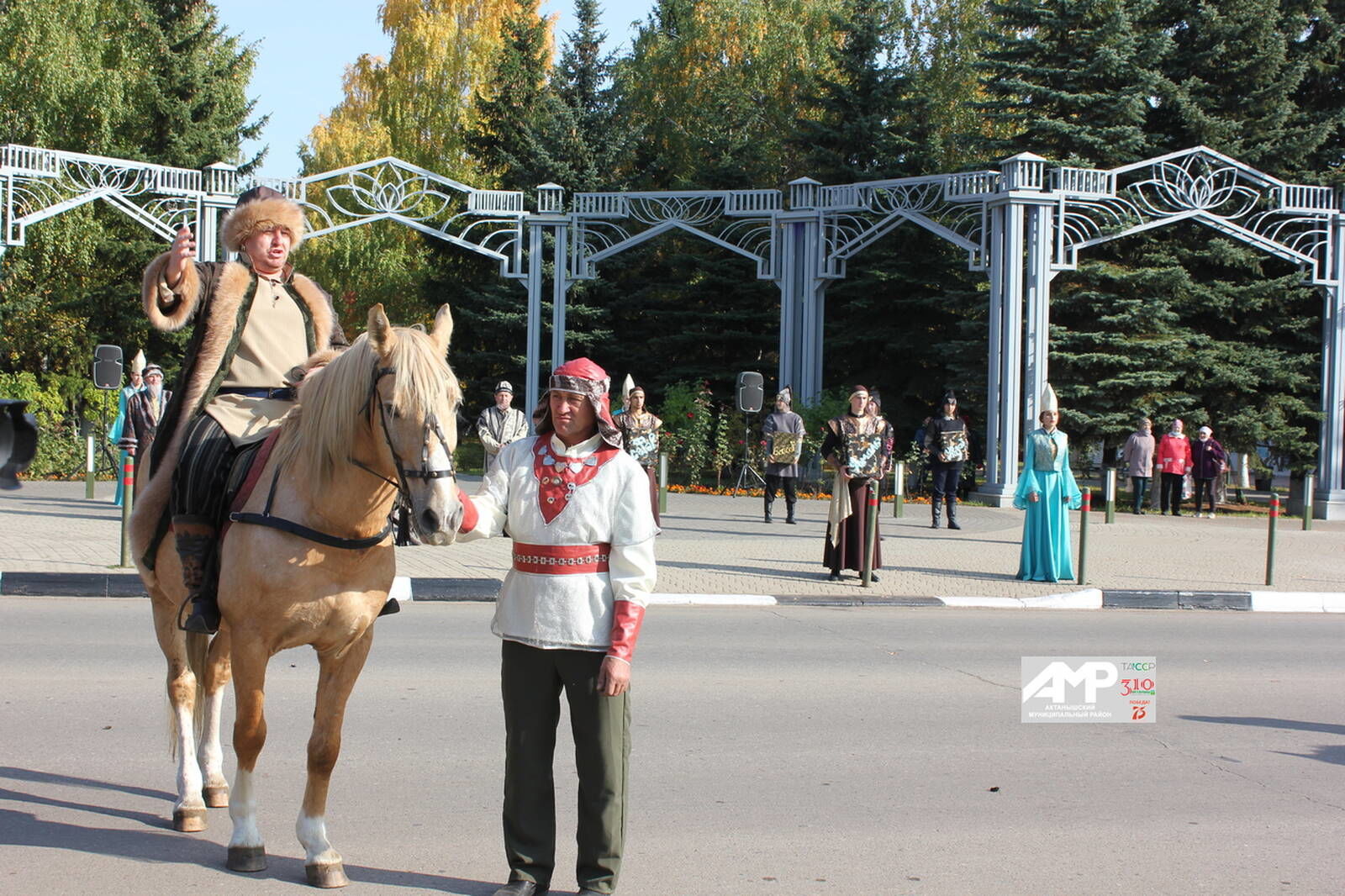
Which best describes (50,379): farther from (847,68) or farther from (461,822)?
(461,822)

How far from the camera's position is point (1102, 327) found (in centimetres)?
2866

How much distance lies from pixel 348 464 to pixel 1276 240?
27.6 meters

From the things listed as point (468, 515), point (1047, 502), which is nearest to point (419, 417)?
point (468, 515)

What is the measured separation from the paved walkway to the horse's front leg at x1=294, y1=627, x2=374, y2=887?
780 centimetres

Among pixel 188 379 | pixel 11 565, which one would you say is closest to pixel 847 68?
pixel 11 565

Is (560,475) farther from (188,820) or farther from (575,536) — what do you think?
(188,820)

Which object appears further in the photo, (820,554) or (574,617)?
(820,554)

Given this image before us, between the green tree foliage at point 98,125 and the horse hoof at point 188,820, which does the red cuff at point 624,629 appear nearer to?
the horse hoof at point 188,820

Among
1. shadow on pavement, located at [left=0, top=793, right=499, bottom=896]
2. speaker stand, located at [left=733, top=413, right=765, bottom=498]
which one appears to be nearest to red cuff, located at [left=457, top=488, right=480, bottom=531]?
shadow on pavement, located at [left=0, top=793, right=499, bottom=896]

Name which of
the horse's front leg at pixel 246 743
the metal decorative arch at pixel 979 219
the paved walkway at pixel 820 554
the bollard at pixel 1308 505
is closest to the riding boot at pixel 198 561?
the horse's front leg at pixel 246 743

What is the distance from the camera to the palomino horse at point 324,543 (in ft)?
15.1

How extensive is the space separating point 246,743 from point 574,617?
1.40 metres

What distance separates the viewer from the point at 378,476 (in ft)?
15.7

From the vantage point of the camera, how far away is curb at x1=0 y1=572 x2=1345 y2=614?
1230 centimetres
